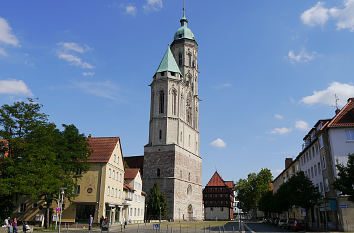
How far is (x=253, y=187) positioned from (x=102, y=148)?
50811 mm

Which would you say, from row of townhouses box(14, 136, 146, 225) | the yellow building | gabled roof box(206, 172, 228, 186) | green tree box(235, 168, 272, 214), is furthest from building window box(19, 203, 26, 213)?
gabled roof box(206, 172, 228, 186)

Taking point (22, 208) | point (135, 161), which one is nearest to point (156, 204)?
point (135, 161)

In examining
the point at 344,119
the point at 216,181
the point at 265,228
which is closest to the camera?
the point at 344,119

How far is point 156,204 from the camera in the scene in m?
56.9

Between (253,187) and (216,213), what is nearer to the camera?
(253,187)

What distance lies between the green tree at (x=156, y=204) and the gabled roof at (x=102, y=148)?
16923 mm

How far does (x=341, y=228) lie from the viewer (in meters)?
32.5

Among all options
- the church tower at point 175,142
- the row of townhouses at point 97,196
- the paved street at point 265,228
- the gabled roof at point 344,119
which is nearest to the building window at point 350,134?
the gabled roof at point 344,119

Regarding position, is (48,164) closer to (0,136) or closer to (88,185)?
(0,136)

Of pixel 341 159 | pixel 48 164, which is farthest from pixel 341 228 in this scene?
pixel 48 164

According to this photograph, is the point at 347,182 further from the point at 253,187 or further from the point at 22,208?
the point at 253,187

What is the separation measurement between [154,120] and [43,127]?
3726 cm

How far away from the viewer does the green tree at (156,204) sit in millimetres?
56625

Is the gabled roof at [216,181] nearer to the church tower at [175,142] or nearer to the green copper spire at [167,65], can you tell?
the church tower at [175,142]
